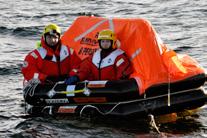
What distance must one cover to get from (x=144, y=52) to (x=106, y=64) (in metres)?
0.65

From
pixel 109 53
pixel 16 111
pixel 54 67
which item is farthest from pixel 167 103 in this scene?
pixel 16 111

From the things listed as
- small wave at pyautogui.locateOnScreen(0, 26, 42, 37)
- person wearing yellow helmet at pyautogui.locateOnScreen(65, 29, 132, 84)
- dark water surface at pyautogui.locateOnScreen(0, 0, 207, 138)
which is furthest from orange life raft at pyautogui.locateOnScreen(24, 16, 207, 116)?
small wave at pyautogui.locateOnScreen(0, 26, 42, 37)

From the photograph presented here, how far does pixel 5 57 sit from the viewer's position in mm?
13602

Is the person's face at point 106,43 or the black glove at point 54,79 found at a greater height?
the person's face at point 106,43

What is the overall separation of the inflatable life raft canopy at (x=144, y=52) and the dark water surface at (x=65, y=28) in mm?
805

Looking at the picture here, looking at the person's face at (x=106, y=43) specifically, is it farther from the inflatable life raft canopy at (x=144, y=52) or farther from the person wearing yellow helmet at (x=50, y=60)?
the person wearing yellow helmet at (x=50, y=60)

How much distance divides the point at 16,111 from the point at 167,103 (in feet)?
9.63

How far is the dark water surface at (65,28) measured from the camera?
884 centimetres

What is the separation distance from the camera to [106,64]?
30.1 feet

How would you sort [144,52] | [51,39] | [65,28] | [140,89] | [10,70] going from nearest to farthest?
[140,89] < [144,52] < [51,39] < [10,70] < [65,28]

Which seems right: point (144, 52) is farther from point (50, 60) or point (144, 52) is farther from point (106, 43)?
point (50, 60)

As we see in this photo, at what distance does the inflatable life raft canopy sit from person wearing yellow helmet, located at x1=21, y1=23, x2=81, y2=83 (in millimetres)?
688

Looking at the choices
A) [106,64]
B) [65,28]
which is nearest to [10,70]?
[106,64]

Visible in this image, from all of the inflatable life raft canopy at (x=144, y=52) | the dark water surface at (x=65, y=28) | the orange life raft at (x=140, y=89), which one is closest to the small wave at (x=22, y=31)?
the dark water surface at (x=65, y=28)
